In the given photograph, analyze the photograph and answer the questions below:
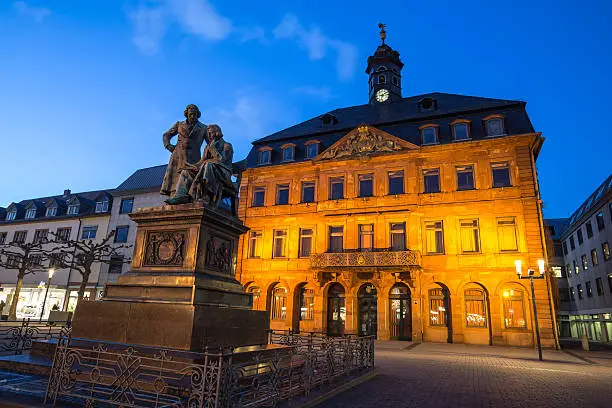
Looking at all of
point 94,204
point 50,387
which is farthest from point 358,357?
point 94,204

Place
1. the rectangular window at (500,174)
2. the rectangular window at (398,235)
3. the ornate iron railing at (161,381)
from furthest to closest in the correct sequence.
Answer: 1. the rectangular window at (398,235)
2. the rectangular window at (500,174)
3. the ornate iron railing at (161,381)

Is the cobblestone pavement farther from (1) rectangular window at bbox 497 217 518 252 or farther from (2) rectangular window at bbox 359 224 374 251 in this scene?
(2) rectangular window at bbox 359 224 374 251

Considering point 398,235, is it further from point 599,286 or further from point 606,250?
point 599,286

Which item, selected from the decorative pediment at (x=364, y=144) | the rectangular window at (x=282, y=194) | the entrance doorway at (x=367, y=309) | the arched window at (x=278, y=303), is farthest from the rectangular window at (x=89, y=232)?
the entrance doorway at (x=367, y=309)

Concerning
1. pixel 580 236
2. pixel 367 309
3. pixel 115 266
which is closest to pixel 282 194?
pixel 367 309

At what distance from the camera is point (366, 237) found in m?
27.5

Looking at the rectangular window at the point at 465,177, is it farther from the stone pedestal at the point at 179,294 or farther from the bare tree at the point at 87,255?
the bare tree at the point at 87,255

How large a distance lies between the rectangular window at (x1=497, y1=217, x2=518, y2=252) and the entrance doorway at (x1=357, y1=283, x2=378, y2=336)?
8816 millimetres

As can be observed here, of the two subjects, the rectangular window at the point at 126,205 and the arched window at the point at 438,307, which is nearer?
the arched window at the point at 438,307

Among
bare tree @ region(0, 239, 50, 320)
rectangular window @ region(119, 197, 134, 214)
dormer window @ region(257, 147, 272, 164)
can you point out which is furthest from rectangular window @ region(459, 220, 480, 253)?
rectangular window @ region(119, 197, 134, 214)

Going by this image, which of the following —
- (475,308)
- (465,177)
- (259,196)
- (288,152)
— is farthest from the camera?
(288,152)

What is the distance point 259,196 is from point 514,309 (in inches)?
781

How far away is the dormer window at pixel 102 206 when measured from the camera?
40.2 metres

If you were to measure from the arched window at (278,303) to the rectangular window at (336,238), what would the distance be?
5028mm
